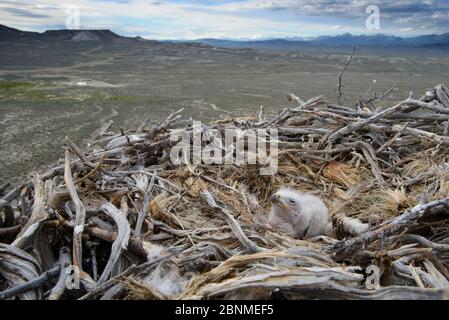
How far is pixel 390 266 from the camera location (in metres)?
2.25

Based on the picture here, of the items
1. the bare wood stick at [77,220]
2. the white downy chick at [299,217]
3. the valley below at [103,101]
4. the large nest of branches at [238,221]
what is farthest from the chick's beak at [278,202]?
the valley below at [103,101]

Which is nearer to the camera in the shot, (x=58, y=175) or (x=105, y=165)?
(x=58, y=175)

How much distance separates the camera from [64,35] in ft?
343

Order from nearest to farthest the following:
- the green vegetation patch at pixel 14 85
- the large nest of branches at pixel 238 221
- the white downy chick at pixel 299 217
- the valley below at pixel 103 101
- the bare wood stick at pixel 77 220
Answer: the large nest of branches at pixel 238 221
the bare wood stick at pixel 77 220
the white downy chick at pixel 299 217
the valley below at pixel 103 101
the green vegetation patch at pixel 14 85

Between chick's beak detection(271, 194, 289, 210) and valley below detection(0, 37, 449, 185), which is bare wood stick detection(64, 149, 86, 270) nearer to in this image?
chick's beak detection(271, 194, 289, 210)

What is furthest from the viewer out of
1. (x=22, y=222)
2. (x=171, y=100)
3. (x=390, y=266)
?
(x=171, y=100)

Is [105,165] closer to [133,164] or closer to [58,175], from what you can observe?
[133,164]

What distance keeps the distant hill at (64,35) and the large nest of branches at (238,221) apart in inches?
3919

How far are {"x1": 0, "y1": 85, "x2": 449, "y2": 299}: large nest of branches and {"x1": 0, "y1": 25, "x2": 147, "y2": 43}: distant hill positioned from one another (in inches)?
3919

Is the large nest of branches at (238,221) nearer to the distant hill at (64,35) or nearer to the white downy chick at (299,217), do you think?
the white downy chick at (299,217)

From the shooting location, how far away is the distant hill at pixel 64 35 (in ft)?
317
